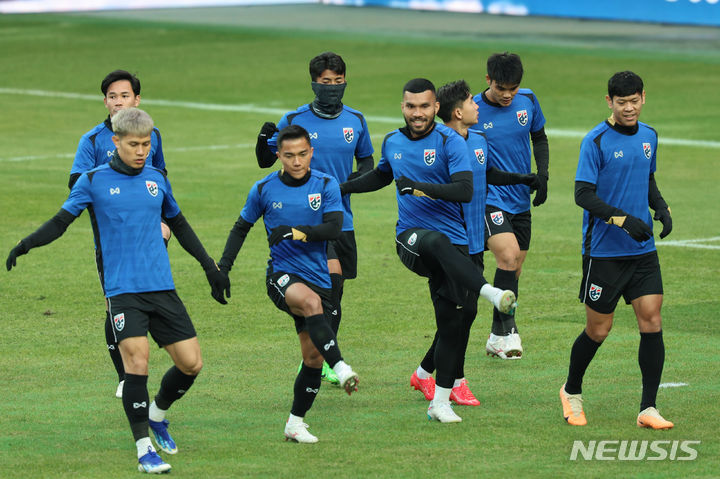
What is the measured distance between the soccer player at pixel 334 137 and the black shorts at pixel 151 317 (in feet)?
7.81

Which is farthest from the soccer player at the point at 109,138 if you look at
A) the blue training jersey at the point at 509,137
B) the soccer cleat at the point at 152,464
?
the blue training jersey at the point at 509,137

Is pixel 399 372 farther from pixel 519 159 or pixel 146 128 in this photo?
pixel 146 128

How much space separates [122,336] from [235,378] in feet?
7.71

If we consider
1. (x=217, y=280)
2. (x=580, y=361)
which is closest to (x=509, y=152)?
(x=580, y=361)

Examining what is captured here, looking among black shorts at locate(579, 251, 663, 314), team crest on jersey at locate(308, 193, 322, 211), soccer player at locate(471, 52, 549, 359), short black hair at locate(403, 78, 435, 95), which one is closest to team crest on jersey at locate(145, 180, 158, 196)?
team crest on jersey at locate(308, 193, 322, 211)

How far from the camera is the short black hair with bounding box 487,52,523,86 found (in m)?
11.4

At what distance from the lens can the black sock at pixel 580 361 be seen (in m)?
9.21

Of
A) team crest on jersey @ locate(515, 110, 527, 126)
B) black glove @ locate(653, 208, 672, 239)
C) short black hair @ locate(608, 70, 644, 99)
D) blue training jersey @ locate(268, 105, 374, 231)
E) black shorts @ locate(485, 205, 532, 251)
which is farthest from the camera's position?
team crest on jersey @ locate(515, 110, 527, 126)

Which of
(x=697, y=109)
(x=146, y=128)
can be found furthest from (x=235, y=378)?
(x=697, y=109)

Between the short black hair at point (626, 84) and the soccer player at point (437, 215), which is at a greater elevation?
the short black hair at point (626, 84)

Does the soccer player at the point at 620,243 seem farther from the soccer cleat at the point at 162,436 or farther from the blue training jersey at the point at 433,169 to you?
the soccer cleat at the point at 162,436

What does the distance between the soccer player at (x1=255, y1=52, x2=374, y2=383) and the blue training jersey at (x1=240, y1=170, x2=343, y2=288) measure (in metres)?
1.55

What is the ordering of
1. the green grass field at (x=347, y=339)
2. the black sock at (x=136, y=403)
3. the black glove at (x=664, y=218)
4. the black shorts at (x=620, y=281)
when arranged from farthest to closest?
the black glove at (x=664, y=218), the black shorts at (x=620, y=281), the green grass field at (x=347, y=339), the black sock at (x=136, y=403)

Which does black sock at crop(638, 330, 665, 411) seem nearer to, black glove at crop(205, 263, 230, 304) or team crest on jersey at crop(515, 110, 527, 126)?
black glove at crop(205, 263, 230, 304)
